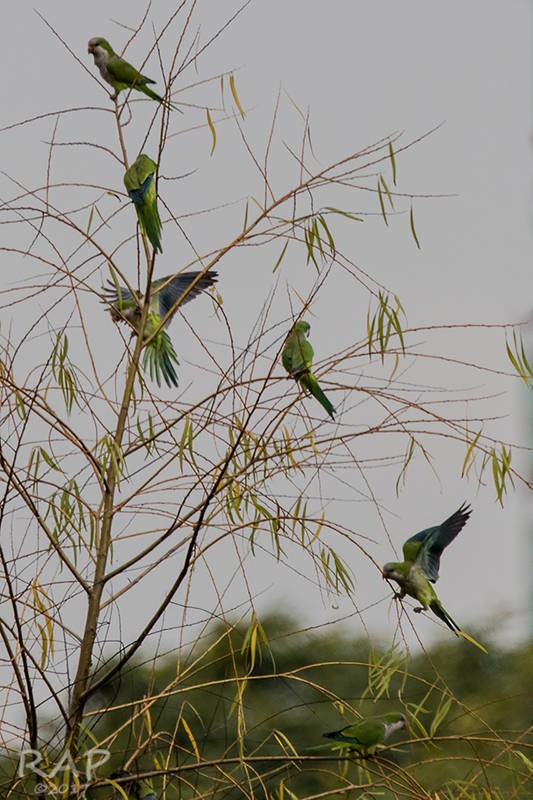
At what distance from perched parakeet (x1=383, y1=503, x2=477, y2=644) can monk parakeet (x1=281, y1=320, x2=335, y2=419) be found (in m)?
0.26

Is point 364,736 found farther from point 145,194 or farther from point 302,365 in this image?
point 145,194

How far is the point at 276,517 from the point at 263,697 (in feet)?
10.4

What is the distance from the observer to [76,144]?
61.4 inches

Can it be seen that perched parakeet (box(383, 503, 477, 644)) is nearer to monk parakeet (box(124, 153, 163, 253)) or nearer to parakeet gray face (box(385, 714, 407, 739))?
parakeet gray face (box(385, 714, 407, 739))

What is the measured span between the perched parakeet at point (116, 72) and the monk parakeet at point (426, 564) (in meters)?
0.83

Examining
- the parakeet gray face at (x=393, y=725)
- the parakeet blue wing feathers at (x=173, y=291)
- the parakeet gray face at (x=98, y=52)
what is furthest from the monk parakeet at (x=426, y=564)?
the parakeet gray face at (x=98, y=52)

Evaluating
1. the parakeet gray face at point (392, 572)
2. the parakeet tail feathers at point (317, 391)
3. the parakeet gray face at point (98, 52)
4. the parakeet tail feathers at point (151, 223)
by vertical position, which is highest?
the parakeet gray face at point (98, 52)

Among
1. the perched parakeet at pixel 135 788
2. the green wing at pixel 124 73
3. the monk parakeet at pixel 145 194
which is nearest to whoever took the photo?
the perched parakeet at pixel 135 788

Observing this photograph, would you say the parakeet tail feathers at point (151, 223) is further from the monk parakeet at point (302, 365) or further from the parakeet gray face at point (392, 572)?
the parakeet gray face at point (392, 572)

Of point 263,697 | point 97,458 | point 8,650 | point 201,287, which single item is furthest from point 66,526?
point 263,697

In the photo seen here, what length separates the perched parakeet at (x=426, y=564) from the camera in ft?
5.23

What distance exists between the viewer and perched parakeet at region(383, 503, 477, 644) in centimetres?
159

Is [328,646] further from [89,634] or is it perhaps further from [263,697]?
[89,634]

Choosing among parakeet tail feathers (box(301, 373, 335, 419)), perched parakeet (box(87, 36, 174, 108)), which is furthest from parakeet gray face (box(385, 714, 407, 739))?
perched parakeet (box(87, 36, 174, 108))
